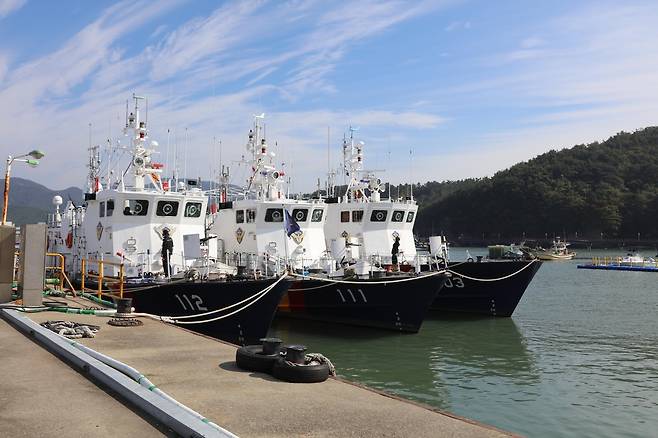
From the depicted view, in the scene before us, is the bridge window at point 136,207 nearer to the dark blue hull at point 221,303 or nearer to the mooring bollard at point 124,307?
the dark blue hull at point 221,303

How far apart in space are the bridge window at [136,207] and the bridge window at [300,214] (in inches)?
242

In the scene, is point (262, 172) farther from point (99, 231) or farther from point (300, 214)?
point (99, 231)

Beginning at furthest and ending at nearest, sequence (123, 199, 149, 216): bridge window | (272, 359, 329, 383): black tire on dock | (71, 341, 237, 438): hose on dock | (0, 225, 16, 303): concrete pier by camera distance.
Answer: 1. (123, 199, 149, 216): bridge window
2. (0, 225, 16, 303): concrete pier
3. (272, 359, 329, 383): black tire on dock
4. (71, 341, 237, 438): hose on dock

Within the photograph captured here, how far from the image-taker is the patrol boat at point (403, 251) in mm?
23188

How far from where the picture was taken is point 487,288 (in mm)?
23859

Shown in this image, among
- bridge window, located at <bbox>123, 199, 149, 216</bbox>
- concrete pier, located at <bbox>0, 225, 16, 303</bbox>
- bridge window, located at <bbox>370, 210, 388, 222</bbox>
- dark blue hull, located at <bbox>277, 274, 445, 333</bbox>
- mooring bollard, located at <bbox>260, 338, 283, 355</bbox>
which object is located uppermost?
bridge window, located at <bbox>370, 210, 388, 222</bbox>

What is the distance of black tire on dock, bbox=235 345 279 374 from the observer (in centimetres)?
713

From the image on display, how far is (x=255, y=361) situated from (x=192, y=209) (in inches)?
467

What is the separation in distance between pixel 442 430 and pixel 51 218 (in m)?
23.7

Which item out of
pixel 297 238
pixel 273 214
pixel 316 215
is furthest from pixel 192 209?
pixel 316 215

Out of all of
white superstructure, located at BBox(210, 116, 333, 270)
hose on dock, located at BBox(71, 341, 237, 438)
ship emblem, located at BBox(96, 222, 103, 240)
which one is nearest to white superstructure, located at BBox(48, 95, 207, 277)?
ship emblem, located at BBox(96, 222, 103, 240)

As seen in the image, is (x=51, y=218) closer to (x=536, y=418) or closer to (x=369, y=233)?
(x=369, y=233)

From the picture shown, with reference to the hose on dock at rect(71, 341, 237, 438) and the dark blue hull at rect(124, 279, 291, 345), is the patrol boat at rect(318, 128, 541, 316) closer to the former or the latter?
the dark blue hull at rect(124, 279, 291, 345)

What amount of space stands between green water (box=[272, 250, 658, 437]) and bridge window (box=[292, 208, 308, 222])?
3804mm
